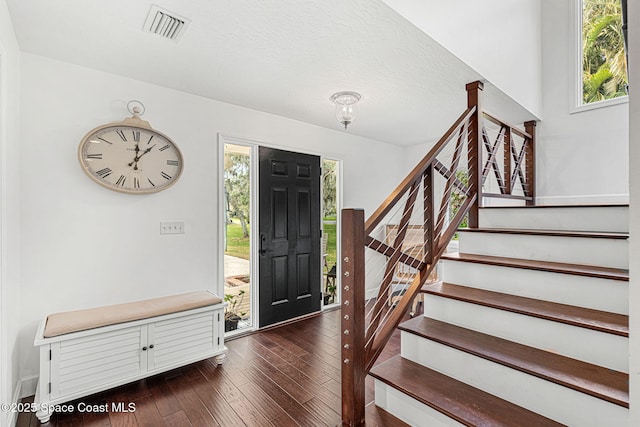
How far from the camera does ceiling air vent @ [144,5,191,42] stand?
72.1 inches

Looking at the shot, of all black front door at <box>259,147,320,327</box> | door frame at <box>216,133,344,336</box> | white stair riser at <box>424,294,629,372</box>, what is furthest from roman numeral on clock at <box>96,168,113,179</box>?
white stair riser at <box>424,294,629,372</box>

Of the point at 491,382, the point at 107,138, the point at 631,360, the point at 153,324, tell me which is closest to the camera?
the point at 631,360

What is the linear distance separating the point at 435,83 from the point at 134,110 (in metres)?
2.68

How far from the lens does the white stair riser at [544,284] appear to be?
1632mm

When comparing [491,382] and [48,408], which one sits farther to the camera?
[48,408]

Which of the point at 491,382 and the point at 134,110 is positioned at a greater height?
the point at 134,110

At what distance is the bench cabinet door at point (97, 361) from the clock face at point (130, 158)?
3.88 feet

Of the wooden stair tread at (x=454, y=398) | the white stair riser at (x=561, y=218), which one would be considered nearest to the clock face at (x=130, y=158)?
the wooden stair tread at (x=454, y=398)

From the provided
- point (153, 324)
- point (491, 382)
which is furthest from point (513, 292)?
point (153, 324)

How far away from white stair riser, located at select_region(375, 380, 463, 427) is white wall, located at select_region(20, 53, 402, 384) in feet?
6.70

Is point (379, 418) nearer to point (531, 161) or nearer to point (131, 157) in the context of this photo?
point (131, 157)

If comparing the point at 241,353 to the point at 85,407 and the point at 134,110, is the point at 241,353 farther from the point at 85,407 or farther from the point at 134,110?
the point at 134,110

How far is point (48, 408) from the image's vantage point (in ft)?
6.44

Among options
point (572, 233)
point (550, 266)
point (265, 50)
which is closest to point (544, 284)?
point (550, 266)
